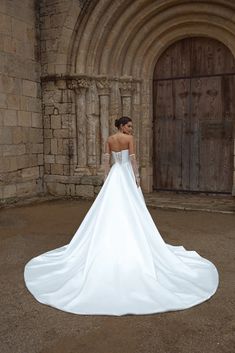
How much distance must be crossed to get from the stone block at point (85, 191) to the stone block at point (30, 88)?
1.99m

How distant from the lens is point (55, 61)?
6.89 metres

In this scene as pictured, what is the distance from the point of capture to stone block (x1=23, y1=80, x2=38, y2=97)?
6.78 metres

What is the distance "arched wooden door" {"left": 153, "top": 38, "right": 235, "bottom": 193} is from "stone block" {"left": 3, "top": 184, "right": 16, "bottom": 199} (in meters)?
2.80

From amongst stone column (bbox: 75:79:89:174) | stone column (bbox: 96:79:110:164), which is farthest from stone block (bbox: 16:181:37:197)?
stone column (bbox: 96:79:110:164)

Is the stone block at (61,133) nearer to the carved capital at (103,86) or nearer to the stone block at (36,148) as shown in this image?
the stone block at (36,148)

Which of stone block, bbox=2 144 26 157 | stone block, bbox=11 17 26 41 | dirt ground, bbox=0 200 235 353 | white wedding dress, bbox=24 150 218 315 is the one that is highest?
stone block, bbox=11 17 26 41

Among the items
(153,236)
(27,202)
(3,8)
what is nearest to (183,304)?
(153,236)

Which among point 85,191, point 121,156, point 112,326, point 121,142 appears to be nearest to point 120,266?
point 112,326

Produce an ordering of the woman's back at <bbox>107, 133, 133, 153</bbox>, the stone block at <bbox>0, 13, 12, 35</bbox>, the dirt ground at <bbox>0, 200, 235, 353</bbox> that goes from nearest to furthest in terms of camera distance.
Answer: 1. the dirt ground at <bbox>0, 200, 235, 353</bbox>
2. the woman's back at <bbox>107, 133, 133, 153</bbox>
3. the stone block at <bbox>0, 13, 12, 35</bbox>

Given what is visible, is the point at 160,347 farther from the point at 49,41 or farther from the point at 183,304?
Result: the point at 49,41

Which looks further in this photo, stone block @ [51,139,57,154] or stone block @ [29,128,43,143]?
stone block @ [51,139,57,154]

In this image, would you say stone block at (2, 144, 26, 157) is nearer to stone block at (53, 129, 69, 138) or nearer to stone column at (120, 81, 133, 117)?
stone block at (53, 129, 69, 138)

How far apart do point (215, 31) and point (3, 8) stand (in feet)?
12.2

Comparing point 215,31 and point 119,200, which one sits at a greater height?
point 215,31
